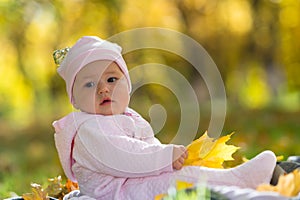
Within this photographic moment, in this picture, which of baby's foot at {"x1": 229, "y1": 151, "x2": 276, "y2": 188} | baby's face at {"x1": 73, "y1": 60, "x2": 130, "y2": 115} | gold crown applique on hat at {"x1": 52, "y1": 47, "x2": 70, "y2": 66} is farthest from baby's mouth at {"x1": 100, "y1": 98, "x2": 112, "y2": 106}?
baby's foot at {"x1": 229, "y1": 151, "x2": 276, "y2": 188}

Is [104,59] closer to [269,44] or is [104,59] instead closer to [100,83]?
[100,83]

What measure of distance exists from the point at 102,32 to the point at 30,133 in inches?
231

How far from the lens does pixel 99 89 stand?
2.72 metres

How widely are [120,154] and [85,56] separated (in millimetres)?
435

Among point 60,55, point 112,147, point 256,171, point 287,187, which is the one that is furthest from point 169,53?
point 287,187

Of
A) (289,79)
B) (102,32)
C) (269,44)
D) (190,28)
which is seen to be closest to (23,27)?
(102,32)

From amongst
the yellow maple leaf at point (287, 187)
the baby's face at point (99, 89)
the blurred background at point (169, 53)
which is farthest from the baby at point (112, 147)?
the blurred background at point (169, 53)

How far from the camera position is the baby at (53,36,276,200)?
249 centimetres

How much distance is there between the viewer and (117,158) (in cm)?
257

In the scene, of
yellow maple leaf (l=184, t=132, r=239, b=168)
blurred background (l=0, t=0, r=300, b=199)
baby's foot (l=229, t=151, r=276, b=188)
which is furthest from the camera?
blurred background (l=0, t=0, r=300, b=199)

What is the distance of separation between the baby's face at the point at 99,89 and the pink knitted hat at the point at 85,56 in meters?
0.02

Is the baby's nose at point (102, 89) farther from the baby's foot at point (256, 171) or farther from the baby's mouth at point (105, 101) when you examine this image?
the baby's foot at point (256, 171)

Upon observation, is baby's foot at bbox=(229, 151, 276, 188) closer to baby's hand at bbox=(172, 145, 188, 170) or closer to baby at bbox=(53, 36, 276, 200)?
baby at bbox=(53, 36, 276, 200)

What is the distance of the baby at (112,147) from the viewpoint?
2.49 meters
